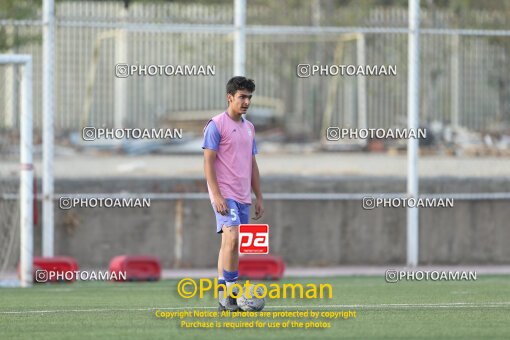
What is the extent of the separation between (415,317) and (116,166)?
8.85 meters

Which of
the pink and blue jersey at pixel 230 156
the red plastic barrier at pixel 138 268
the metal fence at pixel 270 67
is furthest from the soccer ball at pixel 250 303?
the metal fence at pixel 270 67

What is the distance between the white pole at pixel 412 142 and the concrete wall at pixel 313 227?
417 mm

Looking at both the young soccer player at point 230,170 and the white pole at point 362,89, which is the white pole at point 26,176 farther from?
the white pole at point 362,89

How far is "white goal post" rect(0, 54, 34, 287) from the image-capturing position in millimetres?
14719

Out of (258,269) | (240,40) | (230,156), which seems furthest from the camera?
(240,40)

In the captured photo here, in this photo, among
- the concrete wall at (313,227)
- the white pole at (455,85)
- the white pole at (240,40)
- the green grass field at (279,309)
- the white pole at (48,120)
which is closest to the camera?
the green grass field at (279,309)

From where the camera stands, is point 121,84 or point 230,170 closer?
point 230,170

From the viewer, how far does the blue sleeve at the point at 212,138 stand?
11.0 metres

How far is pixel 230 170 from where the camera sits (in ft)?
36.6

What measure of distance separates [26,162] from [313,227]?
4713 mm

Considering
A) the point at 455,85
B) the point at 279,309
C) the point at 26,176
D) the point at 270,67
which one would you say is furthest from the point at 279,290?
the point at 455,85

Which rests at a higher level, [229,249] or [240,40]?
[240,40]

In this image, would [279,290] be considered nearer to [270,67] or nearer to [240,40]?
[240,40]

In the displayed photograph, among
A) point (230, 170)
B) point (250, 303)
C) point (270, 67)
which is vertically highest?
point (270, 67)
